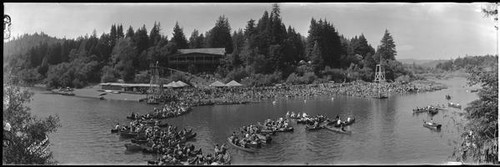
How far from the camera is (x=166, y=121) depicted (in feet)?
65.7

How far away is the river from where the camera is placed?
1270cm

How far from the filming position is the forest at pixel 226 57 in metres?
36.3

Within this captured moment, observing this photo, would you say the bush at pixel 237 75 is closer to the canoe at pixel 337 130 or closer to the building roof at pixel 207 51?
the building roof at pixel 207 51

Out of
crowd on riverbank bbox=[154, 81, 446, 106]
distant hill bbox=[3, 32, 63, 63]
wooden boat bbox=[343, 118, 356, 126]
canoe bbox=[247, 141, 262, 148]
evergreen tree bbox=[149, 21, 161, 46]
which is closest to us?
distant hill bbox=[3, 32, 63, 63]

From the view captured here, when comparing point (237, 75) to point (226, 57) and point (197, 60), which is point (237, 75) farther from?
point (197, 60)

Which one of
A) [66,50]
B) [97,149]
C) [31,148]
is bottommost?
[97,149]

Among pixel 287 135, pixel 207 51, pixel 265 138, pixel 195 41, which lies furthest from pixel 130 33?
pixel 265 138

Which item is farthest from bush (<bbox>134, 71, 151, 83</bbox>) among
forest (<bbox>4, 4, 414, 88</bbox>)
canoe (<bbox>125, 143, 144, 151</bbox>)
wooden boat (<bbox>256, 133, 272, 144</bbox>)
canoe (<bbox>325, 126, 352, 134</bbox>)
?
wooden boat (<bbox>256, 133, 272, 144</bbox>)

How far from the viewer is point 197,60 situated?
126 ft

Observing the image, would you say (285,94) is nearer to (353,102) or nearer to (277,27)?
A: (353,102)

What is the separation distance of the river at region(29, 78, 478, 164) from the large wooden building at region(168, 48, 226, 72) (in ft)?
37.1

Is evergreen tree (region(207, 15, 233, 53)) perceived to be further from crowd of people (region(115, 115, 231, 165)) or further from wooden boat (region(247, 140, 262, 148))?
wooden boat (region(247, 140, 262, 148))

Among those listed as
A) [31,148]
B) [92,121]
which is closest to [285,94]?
[92,121]

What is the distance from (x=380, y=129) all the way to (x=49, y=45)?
31.2 m
